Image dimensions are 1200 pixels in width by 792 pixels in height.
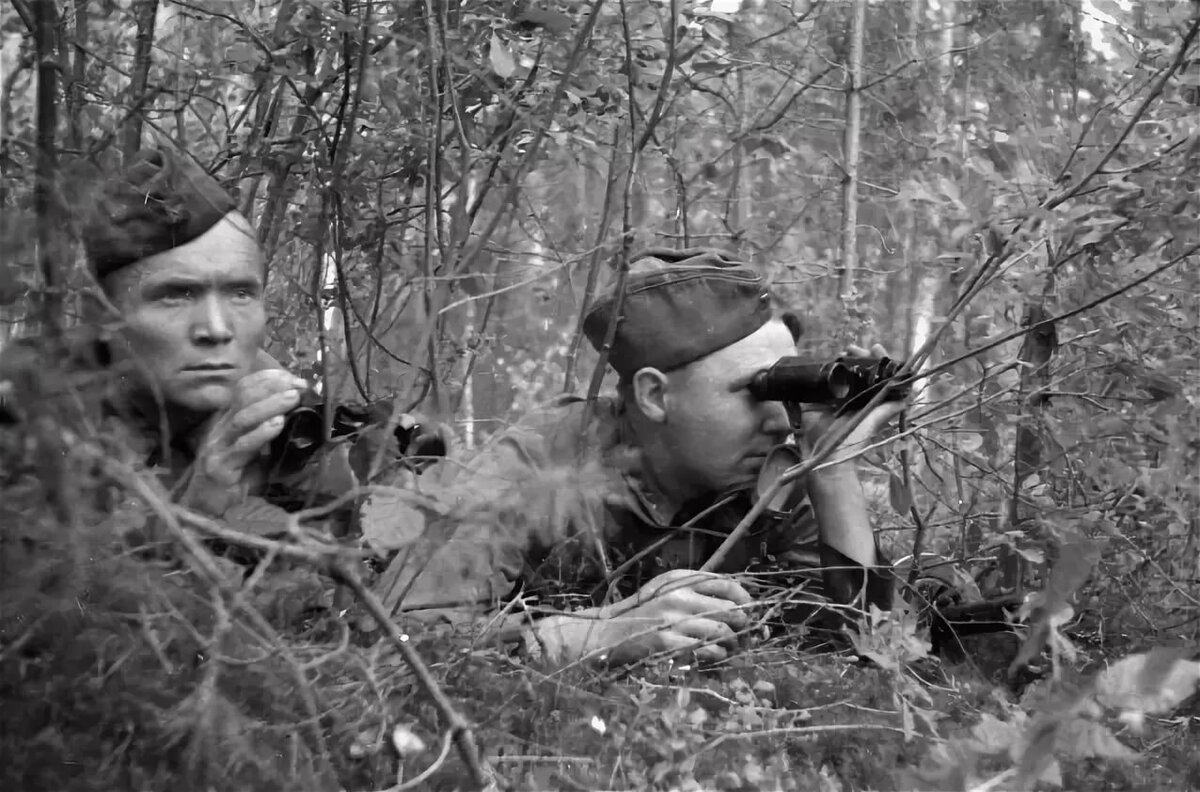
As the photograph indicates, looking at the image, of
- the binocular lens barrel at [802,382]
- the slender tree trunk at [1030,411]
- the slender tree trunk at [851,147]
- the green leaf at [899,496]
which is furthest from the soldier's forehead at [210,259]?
the slender tree trunk at [851,147]

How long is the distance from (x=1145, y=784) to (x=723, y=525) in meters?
0.90

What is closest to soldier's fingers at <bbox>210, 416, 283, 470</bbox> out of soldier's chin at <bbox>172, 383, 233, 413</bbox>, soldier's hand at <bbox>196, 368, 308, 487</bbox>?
soldier's hand at <bbox>196, 368, 308, 487</bbox>

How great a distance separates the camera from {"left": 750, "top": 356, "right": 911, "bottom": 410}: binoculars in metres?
2.26

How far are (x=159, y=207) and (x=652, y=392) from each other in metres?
0.92

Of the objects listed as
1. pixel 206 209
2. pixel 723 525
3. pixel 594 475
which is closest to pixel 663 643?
pixel 594 475

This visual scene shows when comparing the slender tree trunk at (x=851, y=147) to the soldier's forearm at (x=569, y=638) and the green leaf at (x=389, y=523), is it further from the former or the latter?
the green leaf at (x=389, y=523)

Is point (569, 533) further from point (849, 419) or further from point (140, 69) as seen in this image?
point (140, 69)

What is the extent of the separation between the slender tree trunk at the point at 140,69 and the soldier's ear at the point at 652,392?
0.94 m

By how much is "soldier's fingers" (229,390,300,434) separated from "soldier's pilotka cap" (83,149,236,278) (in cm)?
28

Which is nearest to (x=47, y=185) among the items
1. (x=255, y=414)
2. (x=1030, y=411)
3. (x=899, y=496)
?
(x=255, y=414)

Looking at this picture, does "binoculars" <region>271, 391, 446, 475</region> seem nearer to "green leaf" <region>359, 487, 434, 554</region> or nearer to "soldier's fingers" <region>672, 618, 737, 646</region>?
"green leaf" <region>359, 487, 434, 554</region>

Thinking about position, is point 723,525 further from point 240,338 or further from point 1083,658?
point 240,338

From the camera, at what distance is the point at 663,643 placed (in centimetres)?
203

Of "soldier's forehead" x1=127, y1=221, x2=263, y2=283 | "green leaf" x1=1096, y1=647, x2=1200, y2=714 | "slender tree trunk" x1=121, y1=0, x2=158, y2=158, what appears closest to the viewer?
"green leaf" x1=1096, y1=647, x2=1200, y2=714
